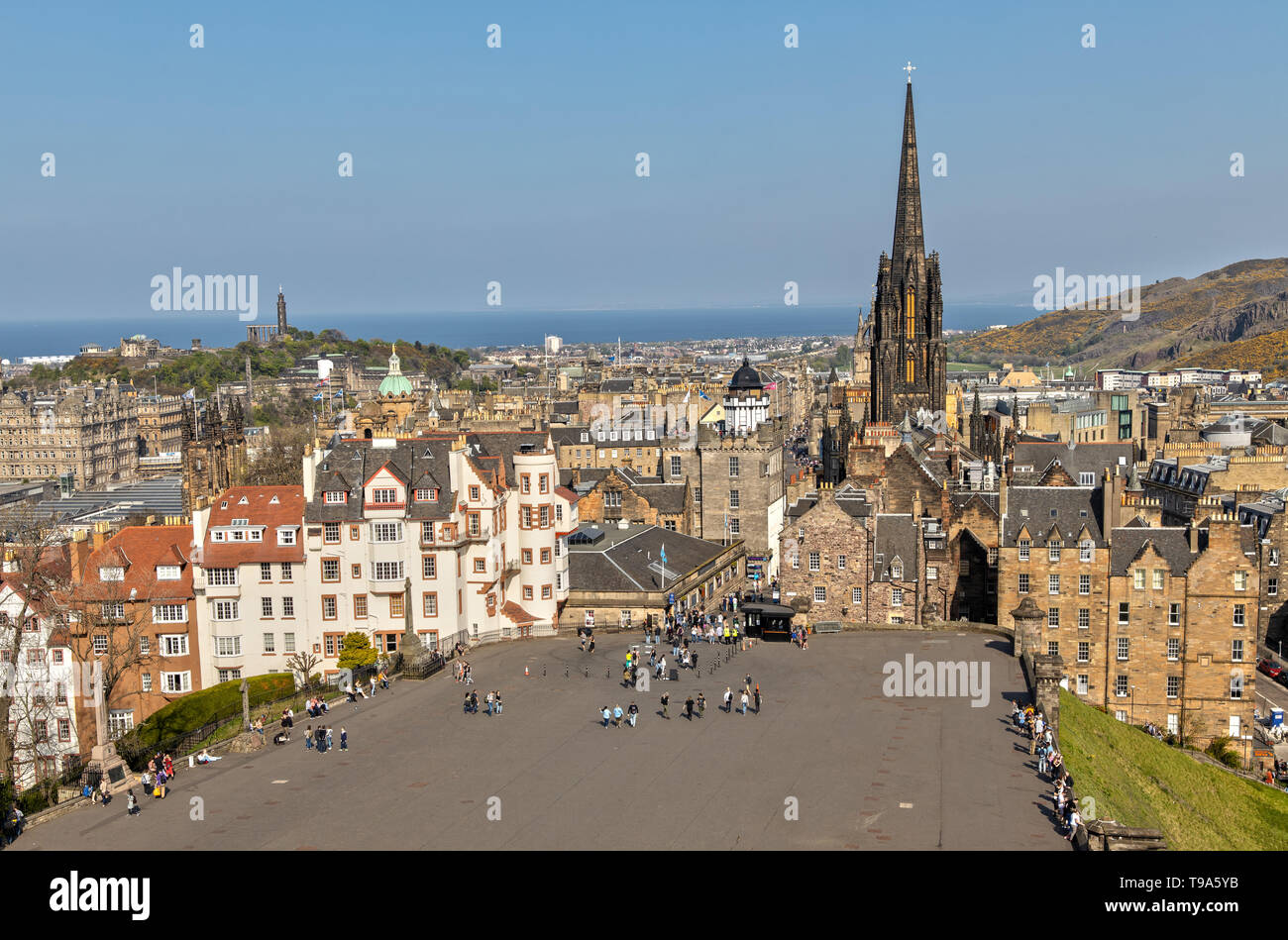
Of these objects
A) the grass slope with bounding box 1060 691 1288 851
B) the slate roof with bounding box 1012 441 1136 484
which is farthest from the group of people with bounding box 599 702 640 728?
the slate roof with bounding box 1012 441 1136 484

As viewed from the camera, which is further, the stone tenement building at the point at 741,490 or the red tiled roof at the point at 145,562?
the stone tenement building at the point at 741,490

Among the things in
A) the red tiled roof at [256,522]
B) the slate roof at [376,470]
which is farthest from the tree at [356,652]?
the slate roof at [376,470]

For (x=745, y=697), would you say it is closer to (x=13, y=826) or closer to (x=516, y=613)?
(x=516, y=613)

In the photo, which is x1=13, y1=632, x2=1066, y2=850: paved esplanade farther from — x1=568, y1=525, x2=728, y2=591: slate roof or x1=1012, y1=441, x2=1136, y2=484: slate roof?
x1=1012, y1=441, x2=1136, y2=484: slate roof

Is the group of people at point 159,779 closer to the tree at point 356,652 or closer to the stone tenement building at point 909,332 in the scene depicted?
the tree at point 356,652

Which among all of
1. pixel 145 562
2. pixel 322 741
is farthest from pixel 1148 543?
pixel 145 562

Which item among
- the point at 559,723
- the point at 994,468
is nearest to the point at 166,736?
the point at 559,723
